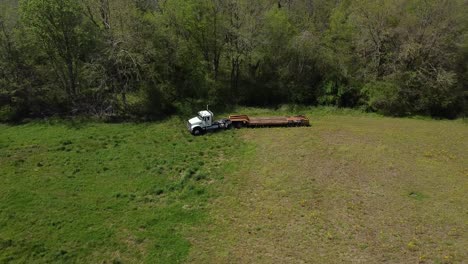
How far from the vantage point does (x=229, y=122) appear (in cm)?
2534

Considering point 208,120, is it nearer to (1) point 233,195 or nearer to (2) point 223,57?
(1) point 233,195

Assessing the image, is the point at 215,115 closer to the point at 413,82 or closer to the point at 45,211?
the point at 45,211

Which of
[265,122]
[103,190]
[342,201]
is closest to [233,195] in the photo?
[342,201]

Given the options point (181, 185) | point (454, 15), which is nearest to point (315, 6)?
point (454, 15)

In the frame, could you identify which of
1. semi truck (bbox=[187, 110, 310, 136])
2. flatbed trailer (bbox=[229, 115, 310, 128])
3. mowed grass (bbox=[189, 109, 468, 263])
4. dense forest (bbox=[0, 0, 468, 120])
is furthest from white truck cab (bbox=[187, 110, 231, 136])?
dense forest (bbox=[0, 0, 468, 120])

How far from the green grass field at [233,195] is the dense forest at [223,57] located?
4778 mm

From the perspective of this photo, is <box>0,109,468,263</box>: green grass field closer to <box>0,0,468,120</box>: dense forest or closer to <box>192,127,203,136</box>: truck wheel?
<box>192,127,203,136</box>: truck wheel

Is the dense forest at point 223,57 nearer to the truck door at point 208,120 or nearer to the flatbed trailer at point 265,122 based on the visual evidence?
the flatbed trailer at point 265,122

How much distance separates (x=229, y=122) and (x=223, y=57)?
30.1 ft

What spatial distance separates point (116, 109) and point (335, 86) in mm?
20039

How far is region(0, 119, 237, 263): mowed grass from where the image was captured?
534 inches

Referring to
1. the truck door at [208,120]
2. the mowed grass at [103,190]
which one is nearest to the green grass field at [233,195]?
the mowed grass at [103,190]

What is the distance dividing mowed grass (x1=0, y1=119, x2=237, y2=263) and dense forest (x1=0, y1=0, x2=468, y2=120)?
477 cm

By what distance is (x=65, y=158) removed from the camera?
20344 millimetres
